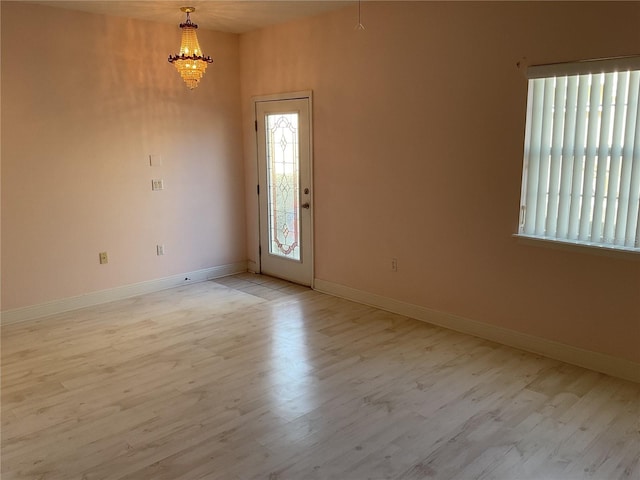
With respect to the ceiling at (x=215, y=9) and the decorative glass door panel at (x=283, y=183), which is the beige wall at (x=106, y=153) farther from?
the decorative glass door panel at (x=283, y=183)

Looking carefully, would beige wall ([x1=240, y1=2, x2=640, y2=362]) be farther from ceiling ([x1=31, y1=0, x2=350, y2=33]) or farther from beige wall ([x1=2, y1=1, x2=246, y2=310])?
beige wall ([x1=2, y1=1, x2=246, y2=310])

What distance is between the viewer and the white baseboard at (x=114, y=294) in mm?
4602

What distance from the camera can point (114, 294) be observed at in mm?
5168

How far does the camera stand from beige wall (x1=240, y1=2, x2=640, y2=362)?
11.3 ft

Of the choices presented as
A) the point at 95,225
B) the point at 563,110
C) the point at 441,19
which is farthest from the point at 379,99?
the point at 95,225

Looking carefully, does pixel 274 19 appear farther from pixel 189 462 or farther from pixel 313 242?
pixel 189 462

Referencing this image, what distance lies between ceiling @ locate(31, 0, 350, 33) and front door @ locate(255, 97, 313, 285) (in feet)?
2.72

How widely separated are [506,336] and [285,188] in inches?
111

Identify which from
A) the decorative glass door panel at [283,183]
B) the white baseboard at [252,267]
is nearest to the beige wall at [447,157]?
the decorative glass door panel at [283,183]

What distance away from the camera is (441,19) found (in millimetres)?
4008

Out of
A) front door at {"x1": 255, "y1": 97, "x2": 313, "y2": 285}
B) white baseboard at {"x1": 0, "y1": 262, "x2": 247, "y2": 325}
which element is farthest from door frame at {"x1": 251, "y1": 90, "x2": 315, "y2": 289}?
white baseboard at {"x1": 0, "y1": 262, "x2": 247, "y2": 325}

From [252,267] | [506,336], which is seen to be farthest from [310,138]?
[506,336]

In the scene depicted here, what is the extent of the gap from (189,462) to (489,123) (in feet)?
9.99

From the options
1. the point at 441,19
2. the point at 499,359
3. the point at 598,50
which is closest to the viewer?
the point at 598,50
